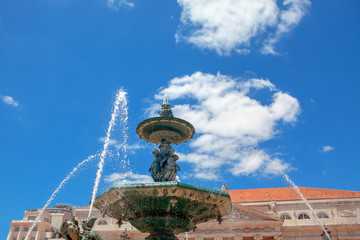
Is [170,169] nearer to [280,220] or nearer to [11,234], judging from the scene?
[280,220]

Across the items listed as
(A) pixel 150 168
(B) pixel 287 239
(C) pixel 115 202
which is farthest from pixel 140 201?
(B) pixel 287 239

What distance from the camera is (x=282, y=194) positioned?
4050 centimetres

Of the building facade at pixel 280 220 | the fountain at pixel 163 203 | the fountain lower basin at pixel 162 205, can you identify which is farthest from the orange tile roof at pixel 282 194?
the fountain lower basin at pixel 162 205

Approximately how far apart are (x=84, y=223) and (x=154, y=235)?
1.42 meters

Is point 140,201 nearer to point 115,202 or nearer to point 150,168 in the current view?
point 115,202

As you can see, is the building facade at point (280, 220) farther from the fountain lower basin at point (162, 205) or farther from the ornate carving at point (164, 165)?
the fountain lower basin at point (162, 205)

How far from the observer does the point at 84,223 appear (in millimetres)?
6617

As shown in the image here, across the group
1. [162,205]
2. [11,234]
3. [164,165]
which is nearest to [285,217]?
[164,165]

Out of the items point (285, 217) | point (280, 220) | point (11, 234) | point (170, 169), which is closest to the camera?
point (170, 169)

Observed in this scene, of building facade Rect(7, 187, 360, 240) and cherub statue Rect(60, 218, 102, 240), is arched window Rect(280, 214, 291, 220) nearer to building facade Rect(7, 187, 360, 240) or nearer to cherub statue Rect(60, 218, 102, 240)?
building facade Rect(7, 187, 360, 240)

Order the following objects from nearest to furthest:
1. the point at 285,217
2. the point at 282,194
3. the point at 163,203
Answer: the point at 163,203 → the point at 285,217 → the point at 282,194

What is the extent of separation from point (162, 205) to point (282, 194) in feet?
119

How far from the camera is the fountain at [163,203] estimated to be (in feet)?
21.5

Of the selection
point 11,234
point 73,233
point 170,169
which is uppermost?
point 11,234
